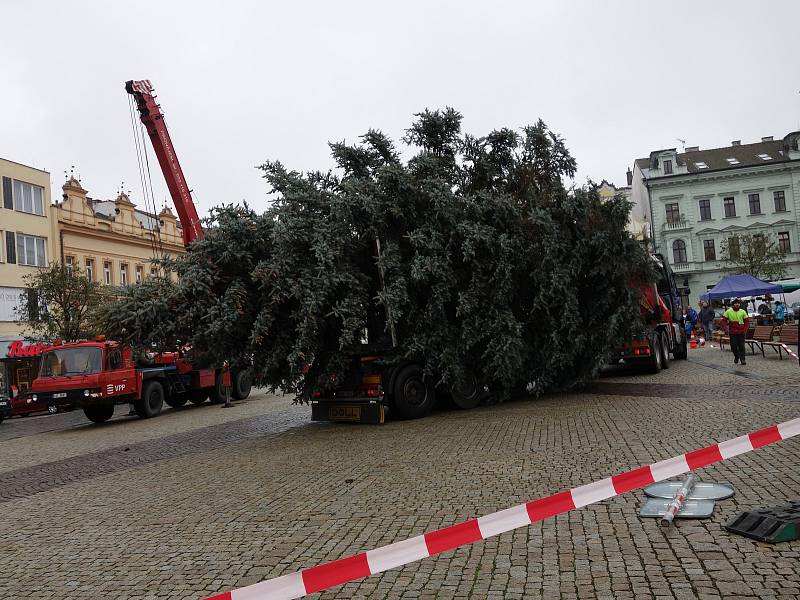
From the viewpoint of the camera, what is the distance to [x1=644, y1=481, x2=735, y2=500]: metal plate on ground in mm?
5617

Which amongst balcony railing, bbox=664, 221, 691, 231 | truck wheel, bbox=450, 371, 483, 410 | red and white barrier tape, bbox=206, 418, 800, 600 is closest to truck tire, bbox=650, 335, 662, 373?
truck wheel, bbox=450, 371, 483, 410

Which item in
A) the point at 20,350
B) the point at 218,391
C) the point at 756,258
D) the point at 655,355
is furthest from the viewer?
the point at 756,258

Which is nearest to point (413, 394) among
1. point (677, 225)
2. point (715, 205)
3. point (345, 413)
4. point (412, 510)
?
point (345, 413)

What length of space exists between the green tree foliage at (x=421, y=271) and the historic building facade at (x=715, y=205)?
157 ft

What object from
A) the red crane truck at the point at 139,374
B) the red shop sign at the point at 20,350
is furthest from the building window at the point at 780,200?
the red shop sign at the point at 20,350

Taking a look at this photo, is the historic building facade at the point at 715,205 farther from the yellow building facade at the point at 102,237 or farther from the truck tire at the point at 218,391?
the truck tire at the point at 218,391

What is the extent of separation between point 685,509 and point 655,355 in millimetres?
13243

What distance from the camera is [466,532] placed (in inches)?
158

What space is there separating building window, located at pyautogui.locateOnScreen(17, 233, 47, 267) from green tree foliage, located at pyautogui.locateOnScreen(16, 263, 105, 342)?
9.33m

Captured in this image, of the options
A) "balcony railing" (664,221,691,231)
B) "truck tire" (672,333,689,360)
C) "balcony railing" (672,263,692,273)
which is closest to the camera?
"truck tire" (672,333,689,360)

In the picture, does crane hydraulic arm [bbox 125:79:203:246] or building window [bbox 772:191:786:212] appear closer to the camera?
crane hydraulic arm [bbox 125:79:203:246]

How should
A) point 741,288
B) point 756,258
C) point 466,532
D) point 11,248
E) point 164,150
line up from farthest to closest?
point 756,258, point 11,248, point 741,288, point 164,150, point 466,532

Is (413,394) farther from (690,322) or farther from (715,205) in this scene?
(715,205)

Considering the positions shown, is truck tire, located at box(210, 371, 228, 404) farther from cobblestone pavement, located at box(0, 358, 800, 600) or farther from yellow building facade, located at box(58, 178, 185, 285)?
yellow building facade, located at box(58, 178, 185, 285)
